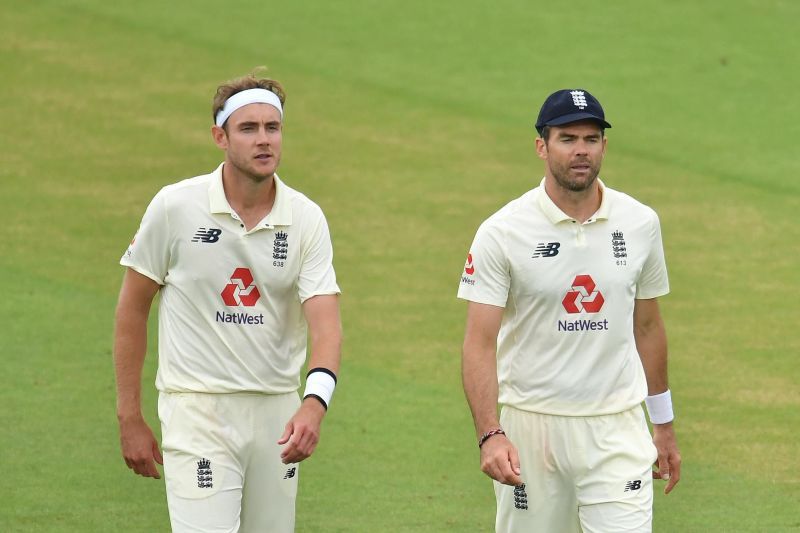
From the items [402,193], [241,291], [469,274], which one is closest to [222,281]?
[241,291]

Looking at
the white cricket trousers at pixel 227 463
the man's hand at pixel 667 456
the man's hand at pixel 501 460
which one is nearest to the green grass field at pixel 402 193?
the man's hand at pixel 667 456

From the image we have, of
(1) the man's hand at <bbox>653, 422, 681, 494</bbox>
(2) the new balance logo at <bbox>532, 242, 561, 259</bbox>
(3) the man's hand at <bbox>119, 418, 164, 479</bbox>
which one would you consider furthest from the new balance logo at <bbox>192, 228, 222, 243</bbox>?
(1) the man's hand at <bbox>653, 422, 681, 494</bbox>

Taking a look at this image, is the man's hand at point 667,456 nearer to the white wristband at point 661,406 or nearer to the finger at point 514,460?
the white wristband at point 661,406

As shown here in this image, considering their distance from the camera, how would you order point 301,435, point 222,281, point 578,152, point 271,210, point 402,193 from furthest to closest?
point 402,193, point 271,210, point 222,281, point 578,152, point 301,435

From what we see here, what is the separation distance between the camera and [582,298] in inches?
274

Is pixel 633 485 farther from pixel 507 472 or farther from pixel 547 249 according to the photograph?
pixel 547 249

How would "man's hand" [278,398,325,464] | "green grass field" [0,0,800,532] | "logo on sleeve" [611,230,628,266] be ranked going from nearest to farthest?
"man's hand" [278,398,325,464] < "logo on sleeve" [611,230,628,266] < "green grass field" [0,0,800,532]

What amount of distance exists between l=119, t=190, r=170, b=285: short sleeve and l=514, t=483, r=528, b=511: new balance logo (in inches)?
73.6

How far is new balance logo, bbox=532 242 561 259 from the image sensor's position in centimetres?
698

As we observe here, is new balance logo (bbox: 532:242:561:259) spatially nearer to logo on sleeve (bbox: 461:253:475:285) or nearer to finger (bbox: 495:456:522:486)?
logo on sleeve (bbox: 461:253:475:285)

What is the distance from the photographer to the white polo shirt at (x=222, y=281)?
23.1 feet

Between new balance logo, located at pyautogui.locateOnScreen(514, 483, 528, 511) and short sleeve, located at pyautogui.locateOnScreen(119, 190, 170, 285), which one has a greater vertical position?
short sleeve, located at pyautogui.locateOnScreen(119, 190, 170, 285)

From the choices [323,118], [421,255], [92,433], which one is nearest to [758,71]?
[323,118]

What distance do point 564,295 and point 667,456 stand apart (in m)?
1.09
